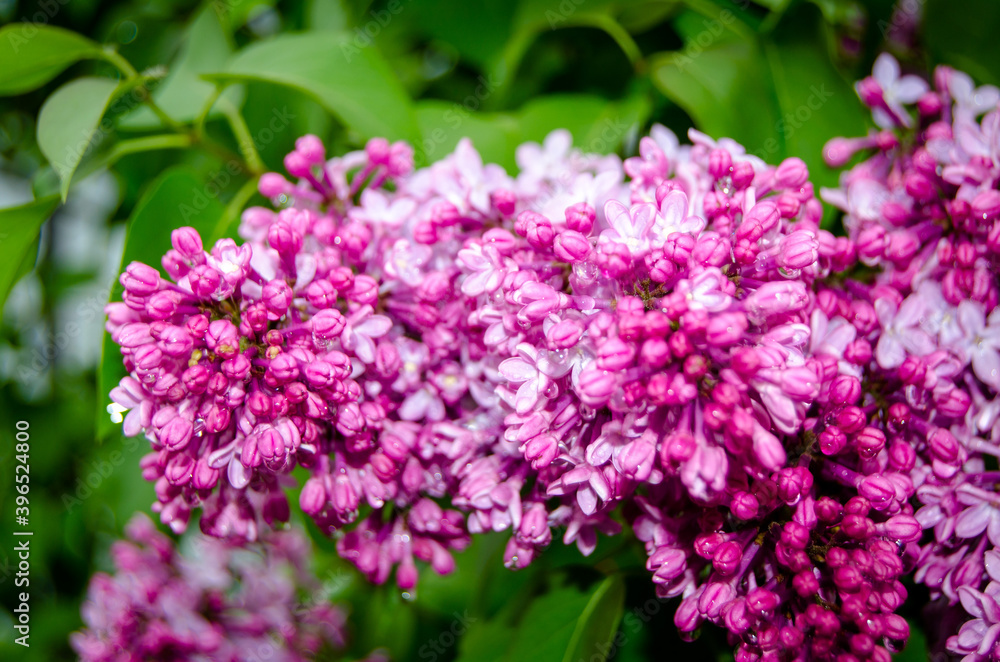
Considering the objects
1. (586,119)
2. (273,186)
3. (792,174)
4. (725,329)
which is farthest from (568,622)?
(586,119)

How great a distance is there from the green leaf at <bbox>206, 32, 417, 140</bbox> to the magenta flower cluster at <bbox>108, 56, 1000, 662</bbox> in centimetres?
15

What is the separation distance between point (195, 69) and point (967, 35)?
6.34 feet

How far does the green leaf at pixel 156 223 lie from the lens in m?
1.28

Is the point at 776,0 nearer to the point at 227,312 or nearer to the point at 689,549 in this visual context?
the point at 689,549

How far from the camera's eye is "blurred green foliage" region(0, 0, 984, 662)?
1.47 metres

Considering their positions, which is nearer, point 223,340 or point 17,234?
point 223,340

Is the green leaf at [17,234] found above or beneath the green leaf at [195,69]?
beneath

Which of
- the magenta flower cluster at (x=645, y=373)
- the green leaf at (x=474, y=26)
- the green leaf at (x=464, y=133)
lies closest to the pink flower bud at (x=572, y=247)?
the magenta flower cluster at (x=645, y=373)

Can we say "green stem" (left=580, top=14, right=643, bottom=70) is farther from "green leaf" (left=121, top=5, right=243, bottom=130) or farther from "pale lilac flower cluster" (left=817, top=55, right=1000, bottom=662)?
"green leaf" (left=121, top=5, right=243, bottom=130)

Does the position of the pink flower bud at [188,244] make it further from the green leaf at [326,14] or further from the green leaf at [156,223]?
the green leaf at [326,14]

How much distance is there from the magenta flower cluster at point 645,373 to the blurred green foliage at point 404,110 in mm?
237

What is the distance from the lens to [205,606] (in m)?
2.15

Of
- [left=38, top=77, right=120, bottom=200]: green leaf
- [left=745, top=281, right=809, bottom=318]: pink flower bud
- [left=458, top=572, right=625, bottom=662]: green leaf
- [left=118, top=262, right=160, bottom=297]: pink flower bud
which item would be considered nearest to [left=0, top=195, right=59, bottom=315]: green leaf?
[left=38, top=77, right=120, bottom=200]: green leaf

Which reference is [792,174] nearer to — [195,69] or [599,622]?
[599,622]
